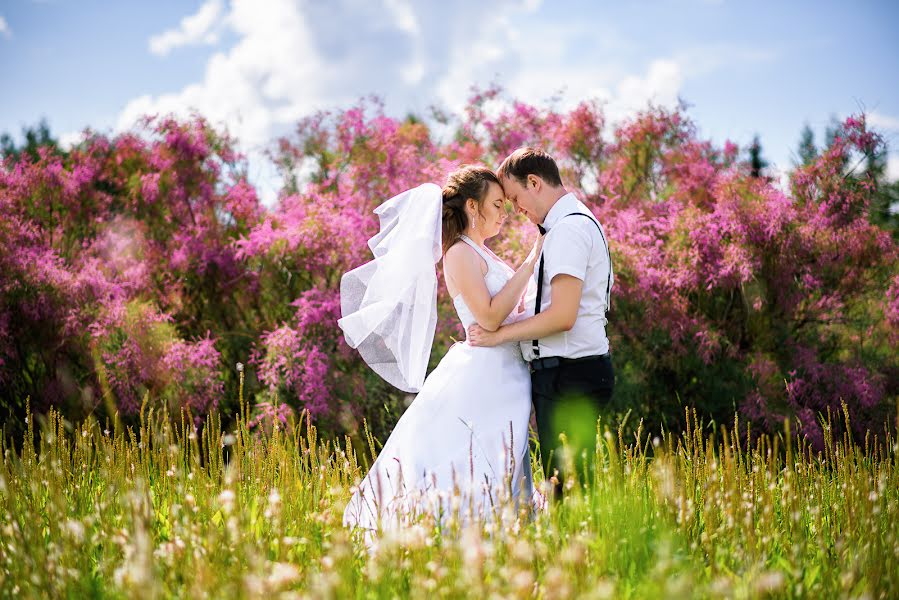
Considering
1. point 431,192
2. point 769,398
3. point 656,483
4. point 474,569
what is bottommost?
point 769,398

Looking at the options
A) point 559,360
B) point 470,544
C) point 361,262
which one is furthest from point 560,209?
point 361,262

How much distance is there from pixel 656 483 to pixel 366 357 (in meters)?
1.87

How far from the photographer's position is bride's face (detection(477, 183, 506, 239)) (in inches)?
164

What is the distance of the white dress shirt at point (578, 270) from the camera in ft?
11.6

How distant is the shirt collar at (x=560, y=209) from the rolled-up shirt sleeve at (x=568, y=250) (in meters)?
0.14

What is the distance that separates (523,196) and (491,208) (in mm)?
258

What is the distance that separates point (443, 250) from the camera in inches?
167

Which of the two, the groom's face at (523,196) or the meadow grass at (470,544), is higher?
the groom's face at (523,196)

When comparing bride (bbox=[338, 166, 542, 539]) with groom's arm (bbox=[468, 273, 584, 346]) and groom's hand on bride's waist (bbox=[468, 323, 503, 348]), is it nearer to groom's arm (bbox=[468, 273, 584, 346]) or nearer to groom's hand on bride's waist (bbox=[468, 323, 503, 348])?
groom's hand on bride's waist (bbox=[468, 323, 503, 348])

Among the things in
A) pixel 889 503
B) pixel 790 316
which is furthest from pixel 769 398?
pixel 889 503

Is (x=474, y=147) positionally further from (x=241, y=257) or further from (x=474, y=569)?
(x=474, y=569)

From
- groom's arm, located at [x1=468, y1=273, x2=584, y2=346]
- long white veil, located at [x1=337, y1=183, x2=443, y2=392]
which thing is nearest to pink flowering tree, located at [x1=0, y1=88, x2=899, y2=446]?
long white veil, located at [x1=337, y1=183, x2=443, y2=392]

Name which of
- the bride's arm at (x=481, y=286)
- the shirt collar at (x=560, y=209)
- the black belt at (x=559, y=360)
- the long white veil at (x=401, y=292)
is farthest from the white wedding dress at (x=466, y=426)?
the shirt collar at (x=560, y=209)

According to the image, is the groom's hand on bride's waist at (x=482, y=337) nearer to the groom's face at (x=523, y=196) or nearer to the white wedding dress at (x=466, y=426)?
the white wedding dress at (x=466, y=426)
